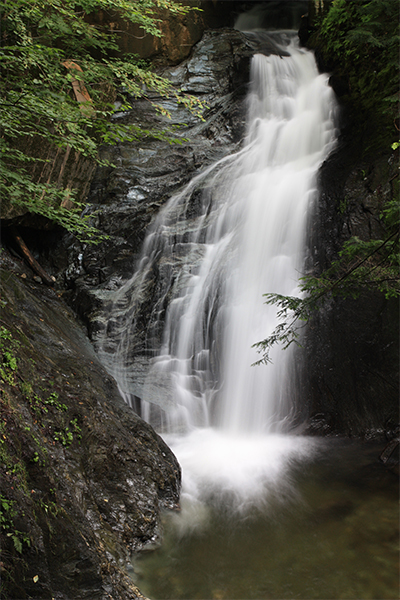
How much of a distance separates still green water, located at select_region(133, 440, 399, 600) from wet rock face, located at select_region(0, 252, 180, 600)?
1.09 ft

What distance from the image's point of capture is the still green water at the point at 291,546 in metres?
3.38

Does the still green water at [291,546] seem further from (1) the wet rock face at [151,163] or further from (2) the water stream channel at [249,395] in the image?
(1) the wet rock face at [151,163]

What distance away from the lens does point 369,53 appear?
8352 mm

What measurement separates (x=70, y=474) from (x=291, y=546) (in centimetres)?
231

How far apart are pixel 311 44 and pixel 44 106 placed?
42.9 ft

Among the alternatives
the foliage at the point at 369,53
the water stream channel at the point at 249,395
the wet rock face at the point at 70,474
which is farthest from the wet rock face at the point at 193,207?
the wet rock face at the point at 70,474

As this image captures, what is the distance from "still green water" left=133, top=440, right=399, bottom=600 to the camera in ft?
11.1

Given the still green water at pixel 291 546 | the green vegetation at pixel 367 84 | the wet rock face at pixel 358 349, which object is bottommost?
the still green water at pixel 291 546

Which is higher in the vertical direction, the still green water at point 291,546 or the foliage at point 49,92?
the foliage at point 49,92

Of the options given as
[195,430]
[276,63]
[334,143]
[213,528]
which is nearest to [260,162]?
[334,143]

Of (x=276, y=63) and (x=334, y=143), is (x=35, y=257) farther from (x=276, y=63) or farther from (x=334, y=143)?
(x=276, y=63)

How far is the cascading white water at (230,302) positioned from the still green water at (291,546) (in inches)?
23.3

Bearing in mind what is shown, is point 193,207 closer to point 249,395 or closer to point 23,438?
point 249,395

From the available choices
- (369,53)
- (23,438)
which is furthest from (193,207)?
(23,438)
